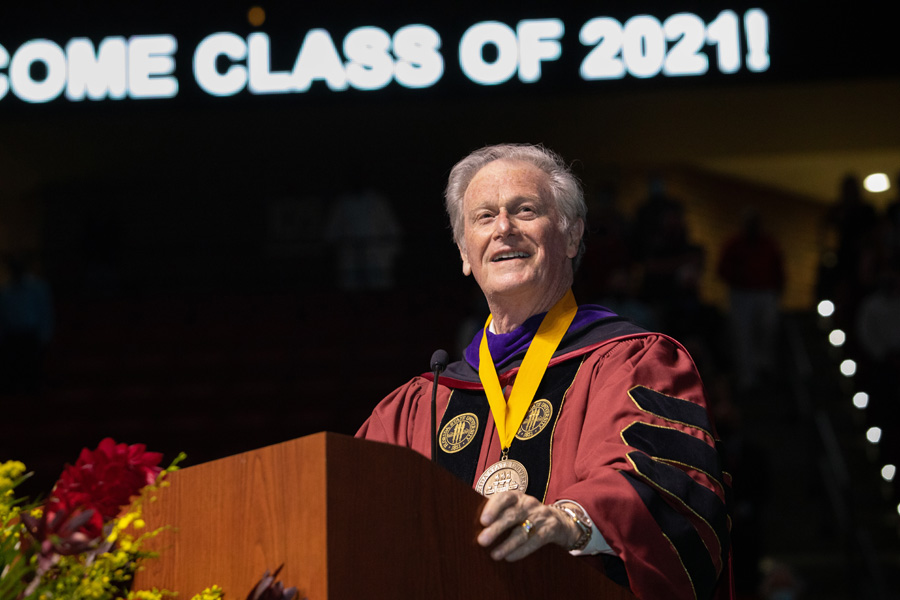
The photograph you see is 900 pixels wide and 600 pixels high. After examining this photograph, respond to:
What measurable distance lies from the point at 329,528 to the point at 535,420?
1175mm

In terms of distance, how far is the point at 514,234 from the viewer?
2826 mm

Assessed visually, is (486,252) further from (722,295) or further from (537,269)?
(722,295)

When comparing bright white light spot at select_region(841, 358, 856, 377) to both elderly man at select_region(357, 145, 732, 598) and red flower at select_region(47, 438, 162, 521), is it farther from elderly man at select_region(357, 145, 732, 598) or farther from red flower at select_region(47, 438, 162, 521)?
red flower at select_region(47, 438, 162, 521)

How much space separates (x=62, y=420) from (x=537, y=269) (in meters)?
7.71

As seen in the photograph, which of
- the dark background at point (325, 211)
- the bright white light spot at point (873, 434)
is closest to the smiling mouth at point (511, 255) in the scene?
the dark background at point (325, 211)

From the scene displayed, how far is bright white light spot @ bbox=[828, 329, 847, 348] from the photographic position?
33.2ft

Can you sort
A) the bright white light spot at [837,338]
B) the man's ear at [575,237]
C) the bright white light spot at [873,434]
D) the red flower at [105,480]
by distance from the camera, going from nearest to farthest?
the red flower at [105,480]
the man's ear at [575,237]
the bright white light spot at [873,434]
the bright white light spot at [837,338]

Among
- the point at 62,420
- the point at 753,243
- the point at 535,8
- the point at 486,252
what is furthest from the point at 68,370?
the point at 486,252

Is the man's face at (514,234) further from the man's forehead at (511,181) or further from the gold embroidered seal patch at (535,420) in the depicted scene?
the gold embroidered seal patch at (535,420)

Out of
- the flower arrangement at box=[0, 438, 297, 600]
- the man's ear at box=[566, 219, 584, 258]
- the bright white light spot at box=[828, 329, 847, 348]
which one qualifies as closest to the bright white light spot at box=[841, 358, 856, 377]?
the bright white light spot at box=[828, 329, 847, 348]

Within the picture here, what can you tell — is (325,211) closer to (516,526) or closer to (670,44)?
(670,44)

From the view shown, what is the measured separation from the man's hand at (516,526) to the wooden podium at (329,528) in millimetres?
18

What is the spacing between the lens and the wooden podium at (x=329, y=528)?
1543 millimetres

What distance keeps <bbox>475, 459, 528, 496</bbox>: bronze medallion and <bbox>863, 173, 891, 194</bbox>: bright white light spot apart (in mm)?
14345
